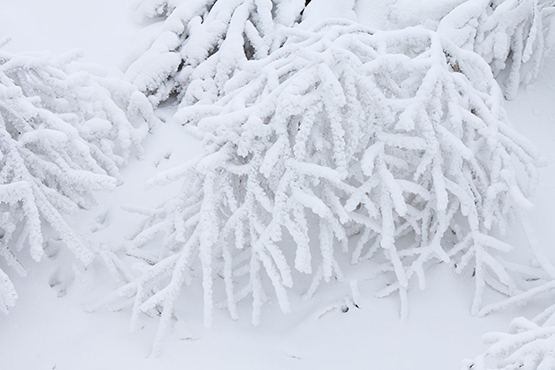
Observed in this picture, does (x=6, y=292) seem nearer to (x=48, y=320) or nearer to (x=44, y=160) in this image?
(x=48, y=320)

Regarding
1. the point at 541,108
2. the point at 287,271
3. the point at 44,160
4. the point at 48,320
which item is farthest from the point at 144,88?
the point at 541,108

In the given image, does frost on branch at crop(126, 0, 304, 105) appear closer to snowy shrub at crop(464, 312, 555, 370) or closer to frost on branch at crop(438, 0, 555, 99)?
frost on branch at crop(438, 0, 555, 99)

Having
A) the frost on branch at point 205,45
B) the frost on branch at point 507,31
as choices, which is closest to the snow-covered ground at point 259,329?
the frost on branch at point 507,31

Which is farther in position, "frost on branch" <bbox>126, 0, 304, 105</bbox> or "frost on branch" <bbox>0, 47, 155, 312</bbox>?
"frost on branch" <bbox>126, 0, 304, 105</bbox>

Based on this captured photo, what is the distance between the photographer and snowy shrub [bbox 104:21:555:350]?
7.69ft

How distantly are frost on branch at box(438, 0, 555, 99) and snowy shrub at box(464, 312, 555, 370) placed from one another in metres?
2.00

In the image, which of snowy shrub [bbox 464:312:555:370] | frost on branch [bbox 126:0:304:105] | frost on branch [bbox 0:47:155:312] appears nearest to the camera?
snowy shrub [bbox 464:312:555:370]

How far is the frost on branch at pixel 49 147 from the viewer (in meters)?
2.46

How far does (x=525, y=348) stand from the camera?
1.69m

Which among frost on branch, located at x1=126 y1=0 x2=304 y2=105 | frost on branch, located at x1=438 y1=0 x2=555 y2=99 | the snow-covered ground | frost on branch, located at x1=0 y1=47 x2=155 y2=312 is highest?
frost on branch, located at x1=438 y1=0 x2=555 y2=99

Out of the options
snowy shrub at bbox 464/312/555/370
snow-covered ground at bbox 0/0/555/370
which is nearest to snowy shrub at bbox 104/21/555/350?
snow-covered ground at bbox 0/0/555/370

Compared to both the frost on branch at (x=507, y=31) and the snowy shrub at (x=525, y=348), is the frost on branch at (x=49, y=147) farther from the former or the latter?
the frost on branch at (x=507, y=31)

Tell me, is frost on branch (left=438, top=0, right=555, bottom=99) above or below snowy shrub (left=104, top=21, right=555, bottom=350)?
above

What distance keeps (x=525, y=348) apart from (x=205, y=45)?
9.48 ft
